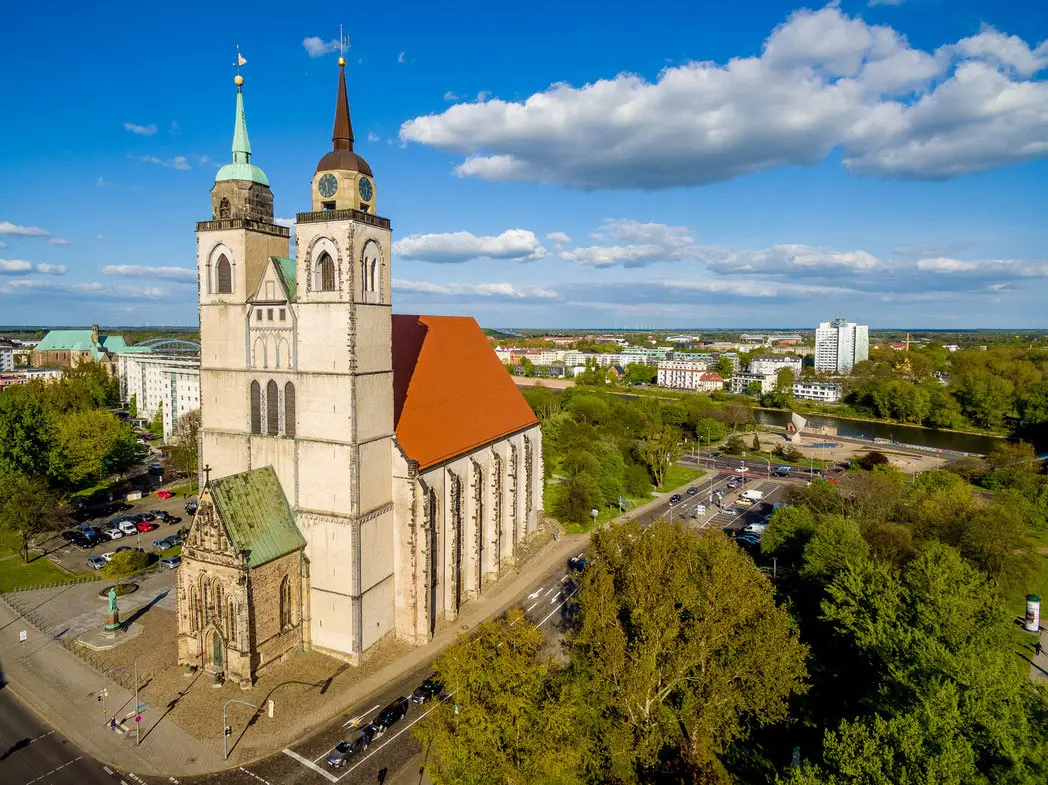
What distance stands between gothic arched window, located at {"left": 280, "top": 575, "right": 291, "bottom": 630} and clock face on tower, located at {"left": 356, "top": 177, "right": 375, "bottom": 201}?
19.1m

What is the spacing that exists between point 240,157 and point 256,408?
43.3 ft

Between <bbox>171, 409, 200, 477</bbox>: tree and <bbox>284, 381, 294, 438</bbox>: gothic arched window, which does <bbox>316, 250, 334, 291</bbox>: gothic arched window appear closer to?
<bbox>284, 381, 294, 438</bbox>: gothic arched window

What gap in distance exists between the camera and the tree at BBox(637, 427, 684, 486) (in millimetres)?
71000

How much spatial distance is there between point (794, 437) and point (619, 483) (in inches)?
2212

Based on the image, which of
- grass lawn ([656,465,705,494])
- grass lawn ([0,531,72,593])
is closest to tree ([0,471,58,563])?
grass lawn ([0,531,72,593])

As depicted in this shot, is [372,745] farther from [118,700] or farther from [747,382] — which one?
[747,382]

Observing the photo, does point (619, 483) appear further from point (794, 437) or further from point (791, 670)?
point (794, 437)

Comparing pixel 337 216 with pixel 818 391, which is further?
pixel 818 391

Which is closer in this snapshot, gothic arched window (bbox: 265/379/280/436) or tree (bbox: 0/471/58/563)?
gothic arched window (bbox: 265/379/280/436)

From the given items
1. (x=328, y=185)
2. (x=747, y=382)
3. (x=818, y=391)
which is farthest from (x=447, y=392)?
(x=747, y=382)

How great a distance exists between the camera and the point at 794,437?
102 m

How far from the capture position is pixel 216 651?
94.9ft

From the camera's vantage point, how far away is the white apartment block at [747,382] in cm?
16788

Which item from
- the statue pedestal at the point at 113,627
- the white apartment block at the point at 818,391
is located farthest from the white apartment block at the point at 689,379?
the statue pedestal at the point at 113,627
